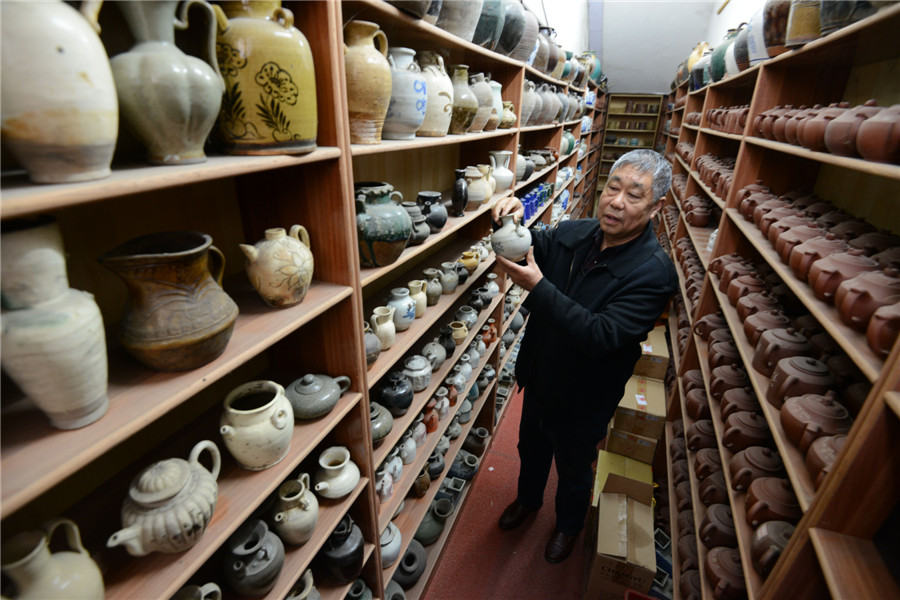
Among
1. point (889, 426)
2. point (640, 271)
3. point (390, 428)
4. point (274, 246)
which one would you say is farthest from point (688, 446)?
point (274, 246)

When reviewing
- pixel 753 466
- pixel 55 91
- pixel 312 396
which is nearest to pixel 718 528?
pixel 753 466

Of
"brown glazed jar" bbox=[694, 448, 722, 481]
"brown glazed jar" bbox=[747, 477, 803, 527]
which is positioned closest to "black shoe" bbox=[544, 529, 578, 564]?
"brown glazed jar" bbox=[694, 448, 722, 481]

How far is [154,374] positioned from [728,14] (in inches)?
274

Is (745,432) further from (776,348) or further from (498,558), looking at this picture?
(498,558)

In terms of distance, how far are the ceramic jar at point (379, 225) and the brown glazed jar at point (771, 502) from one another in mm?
1335

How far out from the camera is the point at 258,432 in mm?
1018

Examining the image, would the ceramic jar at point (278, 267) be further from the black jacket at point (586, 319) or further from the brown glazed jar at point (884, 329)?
the brown glazed jar at point (884, 329)

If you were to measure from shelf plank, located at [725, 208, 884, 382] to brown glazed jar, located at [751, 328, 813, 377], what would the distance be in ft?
0.53

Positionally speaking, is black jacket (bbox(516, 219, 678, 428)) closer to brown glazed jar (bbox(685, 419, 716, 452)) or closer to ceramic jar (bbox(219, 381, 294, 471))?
brown glazed jar (bbox(685, 419, 716, 452))

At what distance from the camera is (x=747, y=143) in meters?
2.15

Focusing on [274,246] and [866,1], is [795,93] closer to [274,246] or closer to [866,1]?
[866,1]

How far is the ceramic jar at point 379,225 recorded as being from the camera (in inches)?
50.8

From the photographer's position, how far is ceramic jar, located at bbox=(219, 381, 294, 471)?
101 centimetres

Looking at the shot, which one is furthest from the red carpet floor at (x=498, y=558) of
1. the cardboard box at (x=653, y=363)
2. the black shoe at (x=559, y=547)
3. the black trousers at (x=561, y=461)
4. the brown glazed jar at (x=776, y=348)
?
the brown glazed jar at (x=776, y=348)
